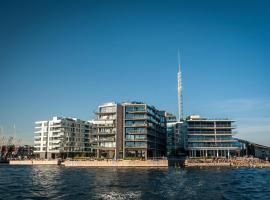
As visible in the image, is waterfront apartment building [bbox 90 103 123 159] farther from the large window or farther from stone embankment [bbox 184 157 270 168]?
stone embankment [bbox 184 157 270 168]

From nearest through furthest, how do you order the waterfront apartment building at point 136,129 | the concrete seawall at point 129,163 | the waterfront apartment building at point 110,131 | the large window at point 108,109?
the concrete seawall at point 129,163 → the waterfront apartment building at point 110,131 → the waterfront apartment building at point 136,129 → the large window at point 108,109

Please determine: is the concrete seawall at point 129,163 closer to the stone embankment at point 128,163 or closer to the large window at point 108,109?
the stone embankment at point 128,163

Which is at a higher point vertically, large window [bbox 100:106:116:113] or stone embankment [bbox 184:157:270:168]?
large window [bbox 100:106:116:113]

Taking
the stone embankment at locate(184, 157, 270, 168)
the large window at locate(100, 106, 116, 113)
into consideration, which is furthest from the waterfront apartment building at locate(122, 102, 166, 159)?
the stone embankment at locate(184, 157, 270, 168)

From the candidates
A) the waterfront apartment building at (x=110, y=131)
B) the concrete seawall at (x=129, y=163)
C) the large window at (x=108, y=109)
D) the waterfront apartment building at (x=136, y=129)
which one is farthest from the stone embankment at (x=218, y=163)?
the large window at (x=108, y=109)

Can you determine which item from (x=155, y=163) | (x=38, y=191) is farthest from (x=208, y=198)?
(x=155, y=163)

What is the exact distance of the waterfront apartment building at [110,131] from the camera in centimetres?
17700

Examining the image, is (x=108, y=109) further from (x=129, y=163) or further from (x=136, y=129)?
(x=129, y=163)

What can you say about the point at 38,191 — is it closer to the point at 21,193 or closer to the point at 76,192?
the point at 21,193

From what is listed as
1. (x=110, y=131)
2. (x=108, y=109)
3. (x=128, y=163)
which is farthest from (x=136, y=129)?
(x=128, y=163)

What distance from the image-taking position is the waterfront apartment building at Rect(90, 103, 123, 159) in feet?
581

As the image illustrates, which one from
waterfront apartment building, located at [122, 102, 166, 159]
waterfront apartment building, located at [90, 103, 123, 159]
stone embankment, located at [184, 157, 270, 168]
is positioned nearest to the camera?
stone embankment, located at [184, 157, 270, 168]

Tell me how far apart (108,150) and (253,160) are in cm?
8799

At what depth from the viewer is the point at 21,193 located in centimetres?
6228
